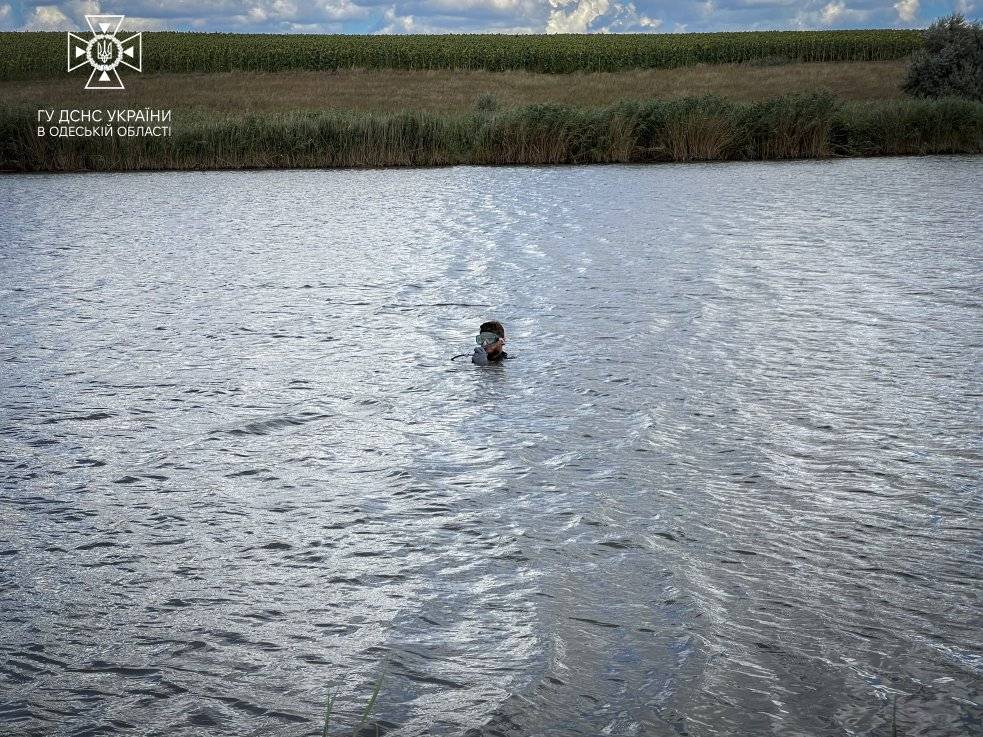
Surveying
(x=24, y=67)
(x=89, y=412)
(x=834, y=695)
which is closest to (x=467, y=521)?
(x=834, y=695)

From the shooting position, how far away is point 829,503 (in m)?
5.82

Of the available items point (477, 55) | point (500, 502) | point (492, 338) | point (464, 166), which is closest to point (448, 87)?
point (477, 55)

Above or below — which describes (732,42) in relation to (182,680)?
above

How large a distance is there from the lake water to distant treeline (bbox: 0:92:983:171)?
62.7 feet

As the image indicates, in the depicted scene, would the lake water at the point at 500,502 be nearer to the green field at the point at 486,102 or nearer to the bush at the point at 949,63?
the green field at the point at 486,102

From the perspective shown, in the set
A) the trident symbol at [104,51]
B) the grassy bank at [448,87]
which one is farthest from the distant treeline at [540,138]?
the trident symbol at [104,51]

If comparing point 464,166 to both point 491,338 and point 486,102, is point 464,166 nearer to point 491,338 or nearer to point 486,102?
point 486,102

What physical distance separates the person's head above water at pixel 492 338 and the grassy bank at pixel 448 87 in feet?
134

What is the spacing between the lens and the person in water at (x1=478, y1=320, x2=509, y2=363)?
28.7 feet

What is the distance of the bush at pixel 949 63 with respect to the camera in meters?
41.8

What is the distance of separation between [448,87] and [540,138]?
27667 mm

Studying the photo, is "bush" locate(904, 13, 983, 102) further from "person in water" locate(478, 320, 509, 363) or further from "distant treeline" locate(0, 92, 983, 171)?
"person in water" locate(478, 320, 509, 363)

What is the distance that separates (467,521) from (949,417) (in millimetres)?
3640

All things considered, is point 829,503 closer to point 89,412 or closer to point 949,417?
point 949,417
